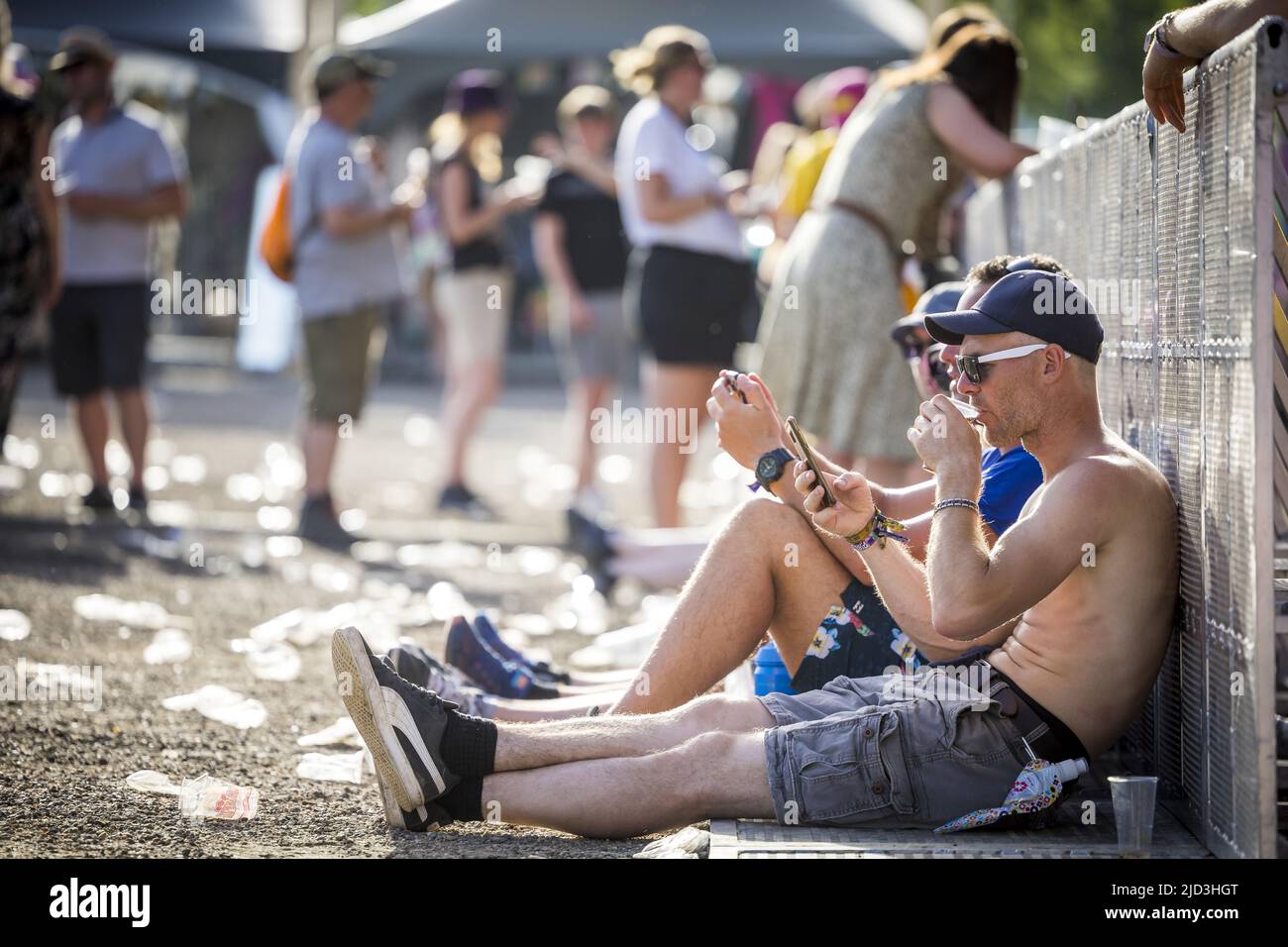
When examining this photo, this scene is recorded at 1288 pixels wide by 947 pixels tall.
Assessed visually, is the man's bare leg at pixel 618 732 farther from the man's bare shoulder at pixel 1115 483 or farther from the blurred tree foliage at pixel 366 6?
the blurred tree foliage at pixel 366 6

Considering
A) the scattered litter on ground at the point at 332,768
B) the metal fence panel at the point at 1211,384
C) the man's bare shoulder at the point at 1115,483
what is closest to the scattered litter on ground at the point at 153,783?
the scattered litter on ground at the point at 332,768

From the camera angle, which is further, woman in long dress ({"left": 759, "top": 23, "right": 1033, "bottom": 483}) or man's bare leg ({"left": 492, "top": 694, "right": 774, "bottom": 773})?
woman in long dress ({"left": 759, "top": 23, "right": 1033, "bottom": 483})

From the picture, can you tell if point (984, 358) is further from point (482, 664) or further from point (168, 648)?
point (168, 648)

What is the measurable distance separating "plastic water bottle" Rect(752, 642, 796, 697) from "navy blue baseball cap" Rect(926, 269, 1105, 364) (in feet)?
3.60

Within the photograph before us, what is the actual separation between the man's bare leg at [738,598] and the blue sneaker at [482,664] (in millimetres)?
720

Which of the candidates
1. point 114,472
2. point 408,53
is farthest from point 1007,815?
point 408,53

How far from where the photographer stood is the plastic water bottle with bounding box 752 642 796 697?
4.41 metres

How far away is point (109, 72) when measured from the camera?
30.8ft

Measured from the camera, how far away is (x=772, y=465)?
173 inches

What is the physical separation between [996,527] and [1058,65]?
30.1 meters

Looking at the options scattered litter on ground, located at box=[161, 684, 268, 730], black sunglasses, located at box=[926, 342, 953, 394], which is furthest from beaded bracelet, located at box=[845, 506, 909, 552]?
scattered litter on ground, located at box=[161, 684, 268, 730]

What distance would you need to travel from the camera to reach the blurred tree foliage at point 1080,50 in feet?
96.5

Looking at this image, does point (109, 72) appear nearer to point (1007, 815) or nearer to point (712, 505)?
point (712, 505)

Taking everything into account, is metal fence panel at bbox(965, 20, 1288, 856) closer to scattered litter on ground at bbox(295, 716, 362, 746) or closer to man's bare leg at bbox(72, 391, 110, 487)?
scattered litter on ground at bbox(295, 716, 362, 746)
